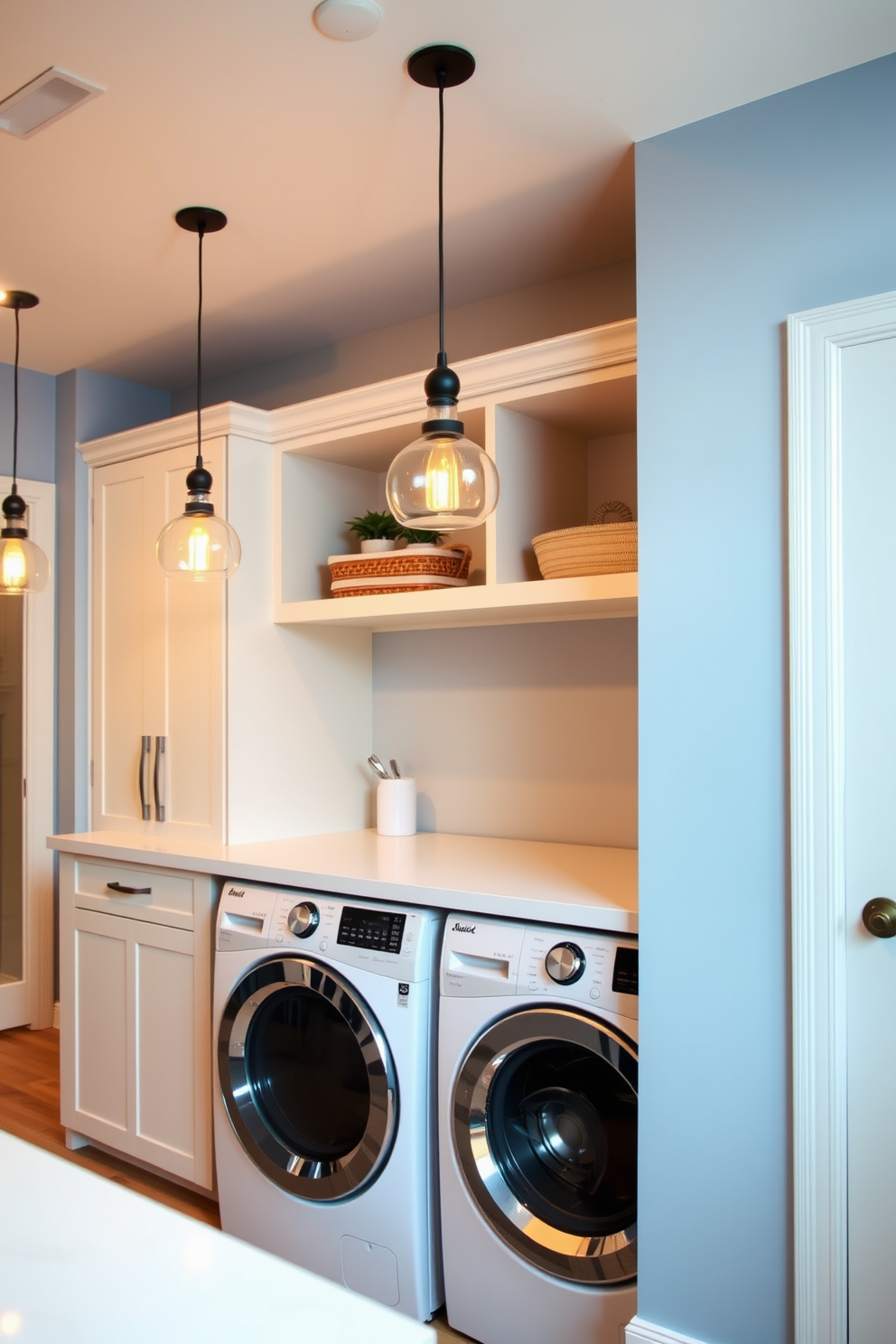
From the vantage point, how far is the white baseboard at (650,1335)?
6.03 feet

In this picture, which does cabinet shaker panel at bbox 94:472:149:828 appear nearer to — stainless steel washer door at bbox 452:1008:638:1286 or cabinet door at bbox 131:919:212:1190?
cabinet door at bbox 131:919:212:1190

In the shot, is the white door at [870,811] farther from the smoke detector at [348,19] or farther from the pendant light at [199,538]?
the pendant light at [199,538]

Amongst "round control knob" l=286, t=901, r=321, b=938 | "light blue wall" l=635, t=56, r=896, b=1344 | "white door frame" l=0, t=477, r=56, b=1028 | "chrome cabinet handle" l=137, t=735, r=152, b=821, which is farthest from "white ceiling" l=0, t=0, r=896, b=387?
"round control knob" l=286, t=901, r=321, b=938

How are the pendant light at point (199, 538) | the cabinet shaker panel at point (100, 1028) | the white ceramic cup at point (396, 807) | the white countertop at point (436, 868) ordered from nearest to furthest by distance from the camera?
the white countertop at point (436, 868) < the pendant light at point (199, 538) < the cabinet shaker panel at point (100, 1028) < the white ceramic cup at point (396, 807)

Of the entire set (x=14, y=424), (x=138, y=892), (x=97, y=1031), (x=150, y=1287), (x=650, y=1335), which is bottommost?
Result: (x=650, y=1335)

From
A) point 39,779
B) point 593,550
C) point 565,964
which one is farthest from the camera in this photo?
point 39,779

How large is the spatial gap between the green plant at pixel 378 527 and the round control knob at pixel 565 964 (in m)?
1.43

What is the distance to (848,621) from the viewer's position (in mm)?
1734

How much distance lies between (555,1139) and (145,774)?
182 cm

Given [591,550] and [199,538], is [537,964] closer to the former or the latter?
[591,550]

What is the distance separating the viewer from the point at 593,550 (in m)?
2.32

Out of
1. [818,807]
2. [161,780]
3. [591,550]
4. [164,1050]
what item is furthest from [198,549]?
[818,807]

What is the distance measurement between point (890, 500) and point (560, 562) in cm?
84

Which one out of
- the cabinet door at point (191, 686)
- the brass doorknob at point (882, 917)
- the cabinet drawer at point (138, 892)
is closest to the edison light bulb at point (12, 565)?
the cabinet door at point (191, 686)
